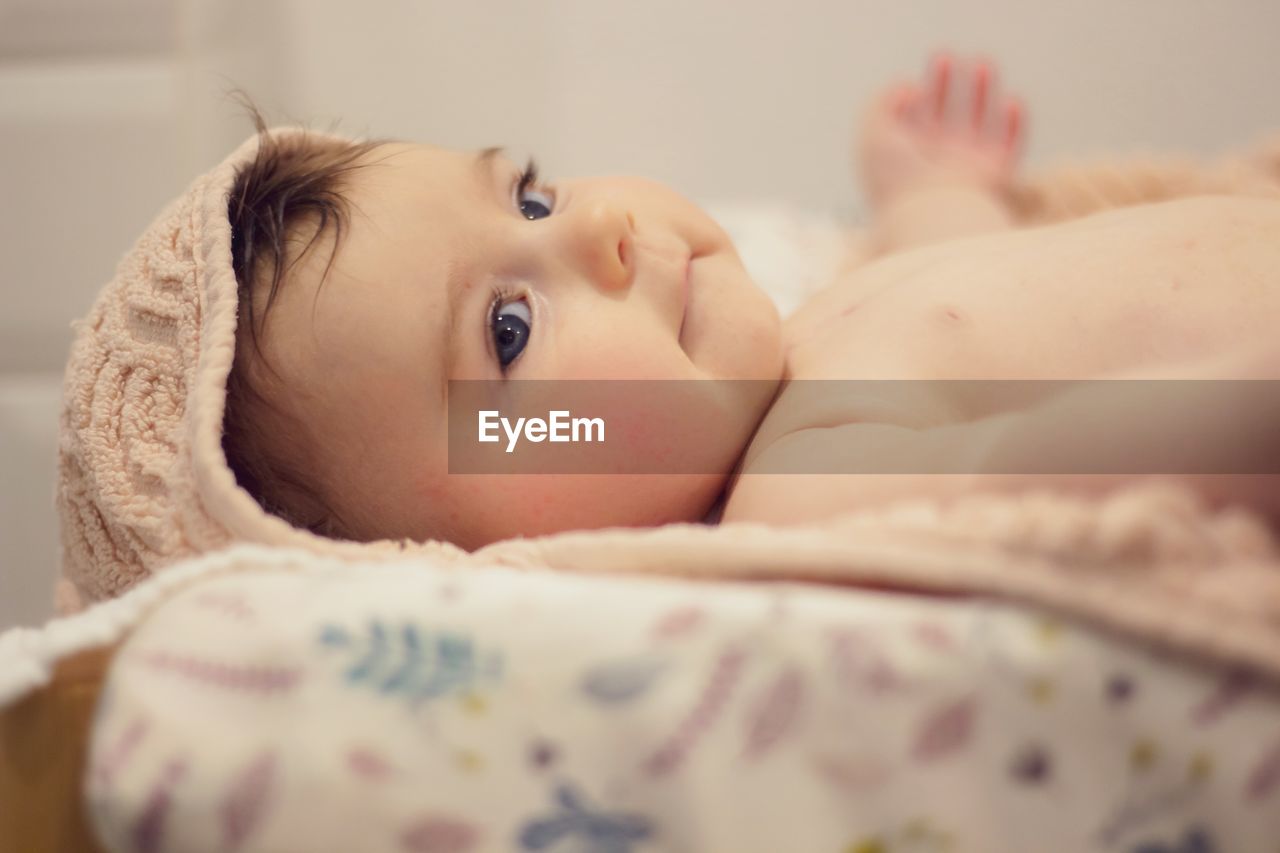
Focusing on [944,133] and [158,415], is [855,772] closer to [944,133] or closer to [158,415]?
[158,415]

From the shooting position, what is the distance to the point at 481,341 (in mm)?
706

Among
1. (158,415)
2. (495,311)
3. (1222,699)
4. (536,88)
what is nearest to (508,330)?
(495,311)

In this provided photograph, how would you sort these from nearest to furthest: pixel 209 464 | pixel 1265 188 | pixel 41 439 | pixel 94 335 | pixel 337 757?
pixel 337 757 < pixel 209 464 < pixel 94 335 < pixel 1265 188 < pixel 41 439

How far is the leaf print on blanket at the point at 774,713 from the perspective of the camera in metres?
0.42

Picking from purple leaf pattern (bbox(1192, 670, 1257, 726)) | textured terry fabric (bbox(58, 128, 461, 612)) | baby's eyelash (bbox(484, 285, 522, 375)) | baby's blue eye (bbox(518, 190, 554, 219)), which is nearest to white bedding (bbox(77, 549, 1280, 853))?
purple leaf pattern (bbox(1192, 670, 1257, 726))

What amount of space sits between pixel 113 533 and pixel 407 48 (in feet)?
3.22

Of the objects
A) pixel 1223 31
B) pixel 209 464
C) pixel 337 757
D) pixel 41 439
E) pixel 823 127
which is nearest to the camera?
pixel 337 757

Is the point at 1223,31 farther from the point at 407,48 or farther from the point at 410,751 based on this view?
the point at 410,751

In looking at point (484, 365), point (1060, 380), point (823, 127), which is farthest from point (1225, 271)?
point (823, 127)

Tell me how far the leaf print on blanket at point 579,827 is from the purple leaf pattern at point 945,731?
12cm

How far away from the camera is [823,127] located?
4.94ft

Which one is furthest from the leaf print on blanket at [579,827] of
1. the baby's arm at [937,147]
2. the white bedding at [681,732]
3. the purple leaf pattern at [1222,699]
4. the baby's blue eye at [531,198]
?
the baby's arm at [937,147]

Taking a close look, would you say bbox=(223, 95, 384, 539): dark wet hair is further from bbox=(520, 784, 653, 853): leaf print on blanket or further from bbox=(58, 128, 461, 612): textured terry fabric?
bbox=(520, 784, 653, 853): leaf print on blanket

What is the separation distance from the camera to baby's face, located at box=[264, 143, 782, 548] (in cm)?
68
